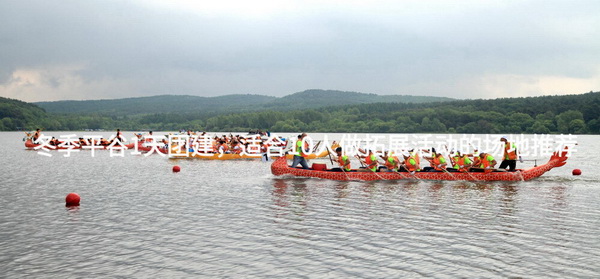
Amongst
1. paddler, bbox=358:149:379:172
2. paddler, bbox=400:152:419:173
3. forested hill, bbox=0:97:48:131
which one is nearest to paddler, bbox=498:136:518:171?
paddler, bbox=400:152:419:173

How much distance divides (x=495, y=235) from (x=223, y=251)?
7.03 metres

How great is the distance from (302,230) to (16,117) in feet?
576

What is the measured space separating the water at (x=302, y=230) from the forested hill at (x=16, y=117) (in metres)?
156

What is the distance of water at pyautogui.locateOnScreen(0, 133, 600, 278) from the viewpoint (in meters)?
10.4

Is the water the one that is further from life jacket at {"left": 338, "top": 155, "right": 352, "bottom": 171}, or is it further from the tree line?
the tree line

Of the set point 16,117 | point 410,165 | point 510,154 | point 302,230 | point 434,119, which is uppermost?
point 16,117

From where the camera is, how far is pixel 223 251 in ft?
38.0

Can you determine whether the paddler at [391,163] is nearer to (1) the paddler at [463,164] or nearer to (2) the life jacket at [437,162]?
(2) the life jacket at [437,162]

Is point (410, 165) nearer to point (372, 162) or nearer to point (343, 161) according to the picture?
point (372, 162)

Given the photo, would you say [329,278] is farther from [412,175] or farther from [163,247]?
[412,175]

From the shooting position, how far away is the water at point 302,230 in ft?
34.0

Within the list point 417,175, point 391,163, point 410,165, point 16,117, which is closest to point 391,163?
point 391,163

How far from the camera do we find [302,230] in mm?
13820

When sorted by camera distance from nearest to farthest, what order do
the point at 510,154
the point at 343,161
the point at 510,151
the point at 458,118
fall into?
1. the point at 343,161
2. the point at 510,151
3. the point at 510,154
4. the point at 458,118
